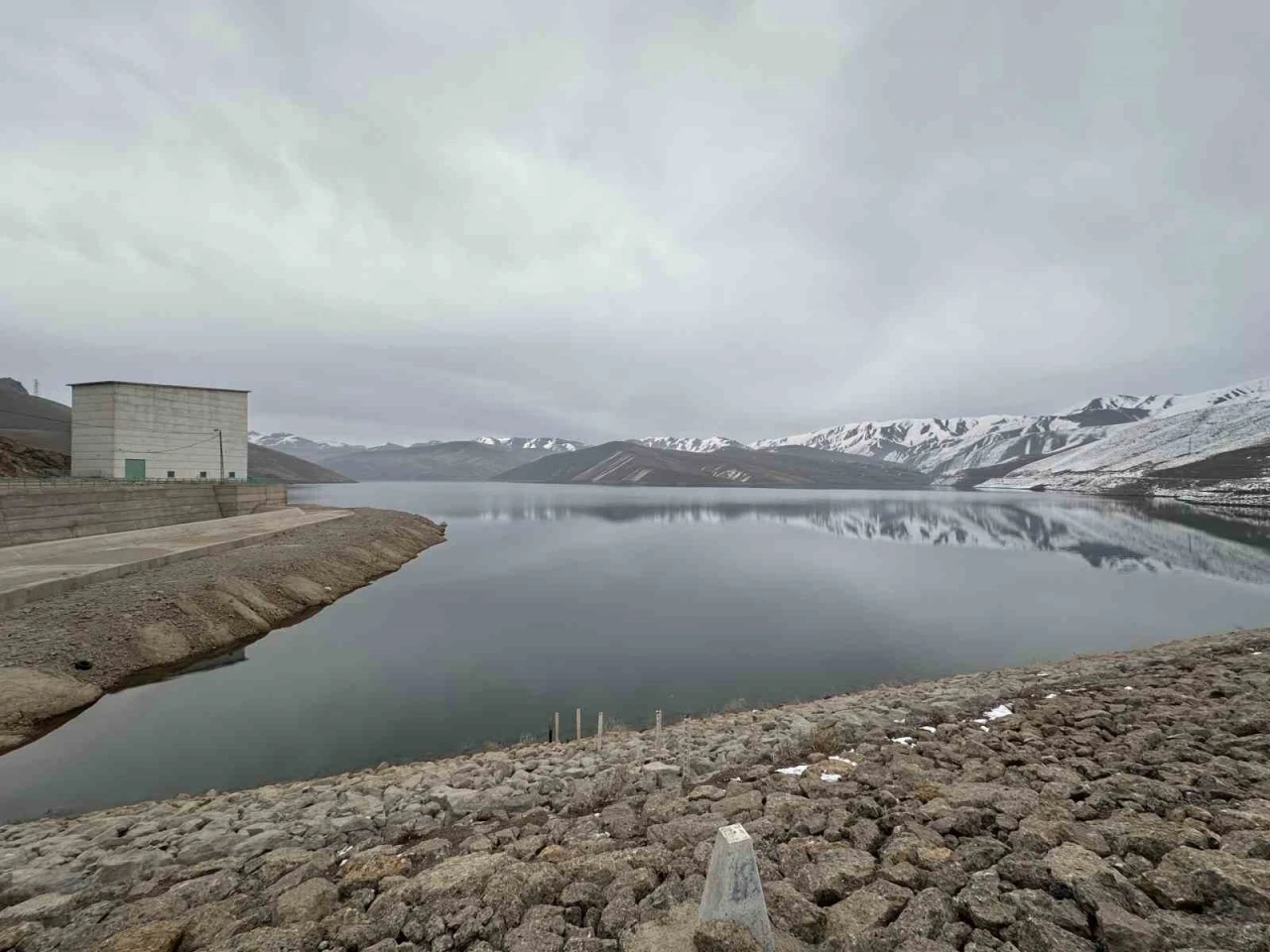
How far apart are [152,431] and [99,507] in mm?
19095

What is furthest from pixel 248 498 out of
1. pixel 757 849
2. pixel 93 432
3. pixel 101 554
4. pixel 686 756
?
pixel 757 849

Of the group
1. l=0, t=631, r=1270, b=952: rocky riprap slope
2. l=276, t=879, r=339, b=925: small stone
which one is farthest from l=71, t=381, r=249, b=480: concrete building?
l=276, t=879, r=339, b=925: small stone

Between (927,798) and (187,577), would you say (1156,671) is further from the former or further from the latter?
(187,577)

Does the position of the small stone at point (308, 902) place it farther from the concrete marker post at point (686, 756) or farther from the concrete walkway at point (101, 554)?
the concrete walkway at point (101, 554)

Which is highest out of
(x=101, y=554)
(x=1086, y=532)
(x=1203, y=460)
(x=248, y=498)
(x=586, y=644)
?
(x=1203, y=460)

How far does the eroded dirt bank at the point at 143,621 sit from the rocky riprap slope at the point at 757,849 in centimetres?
856

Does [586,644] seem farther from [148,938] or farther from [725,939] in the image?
[725,939]

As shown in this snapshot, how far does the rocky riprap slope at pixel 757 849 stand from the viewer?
428 cm

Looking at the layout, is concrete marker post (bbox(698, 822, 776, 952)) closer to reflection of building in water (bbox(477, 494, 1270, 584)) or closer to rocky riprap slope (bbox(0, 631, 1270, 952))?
rocky riprap slope (bbox(0, 631, 1270, 952))

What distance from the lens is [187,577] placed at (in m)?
24.0

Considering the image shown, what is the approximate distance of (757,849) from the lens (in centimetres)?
583

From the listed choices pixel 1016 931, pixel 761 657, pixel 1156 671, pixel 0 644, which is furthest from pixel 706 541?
pixel 1016 931

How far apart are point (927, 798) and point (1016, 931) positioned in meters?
2.87

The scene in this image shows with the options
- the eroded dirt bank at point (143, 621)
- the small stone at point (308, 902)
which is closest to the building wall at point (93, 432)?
the eroded dirt bank at point (143, 621)
